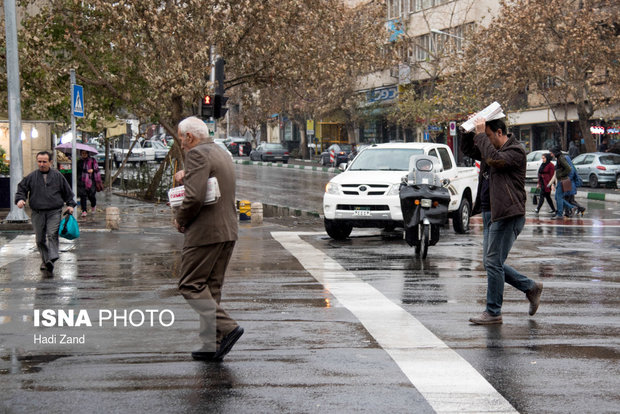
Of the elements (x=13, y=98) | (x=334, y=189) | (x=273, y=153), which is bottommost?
(x=334, y=189)

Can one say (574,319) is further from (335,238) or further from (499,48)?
(499,48)

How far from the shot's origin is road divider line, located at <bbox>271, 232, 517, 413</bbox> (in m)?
5.72

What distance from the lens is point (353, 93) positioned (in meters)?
66.2

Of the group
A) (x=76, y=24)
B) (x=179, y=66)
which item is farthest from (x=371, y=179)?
(x=76, y=24)

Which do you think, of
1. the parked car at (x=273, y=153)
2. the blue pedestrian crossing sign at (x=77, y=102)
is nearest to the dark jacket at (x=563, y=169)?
the blue pedestrian crossing sign at (x=77, y=102)

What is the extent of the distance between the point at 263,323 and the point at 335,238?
9.51 metres

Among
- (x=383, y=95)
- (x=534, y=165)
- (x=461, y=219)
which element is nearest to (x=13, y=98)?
(x=461, y=219)

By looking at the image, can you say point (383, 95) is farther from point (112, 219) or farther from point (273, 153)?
point (112, 219)

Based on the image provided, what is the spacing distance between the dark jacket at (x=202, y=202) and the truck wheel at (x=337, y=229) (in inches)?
417

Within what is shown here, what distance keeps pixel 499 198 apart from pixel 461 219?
11314 mm

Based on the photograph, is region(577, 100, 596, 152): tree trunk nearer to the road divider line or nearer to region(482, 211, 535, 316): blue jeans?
the road divider line

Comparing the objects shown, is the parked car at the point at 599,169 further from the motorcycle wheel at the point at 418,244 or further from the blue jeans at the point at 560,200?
the motorcycle wheel at the point at 418,244

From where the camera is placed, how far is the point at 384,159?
18797 mm

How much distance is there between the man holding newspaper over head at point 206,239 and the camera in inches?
267
